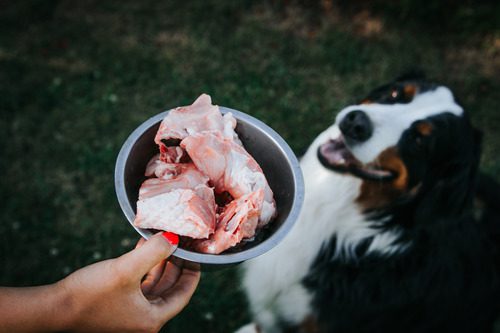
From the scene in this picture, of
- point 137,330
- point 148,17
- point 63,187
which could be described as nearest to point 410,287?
point 137,330

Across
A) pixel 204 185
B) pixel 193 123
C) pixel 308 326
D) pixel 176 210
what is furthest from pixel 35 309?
pixel 308 326

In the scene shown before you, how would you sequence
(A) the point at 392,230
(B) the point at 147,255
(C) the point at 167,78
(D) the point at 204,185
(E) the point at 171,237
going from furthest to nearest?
(C) the point at 167,78 < (A) the point at 392,230 < (D) the point at 204,185 < (E) the point at 171,237 < (B) the point at 147,255

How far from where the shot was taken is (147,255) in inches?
49.4

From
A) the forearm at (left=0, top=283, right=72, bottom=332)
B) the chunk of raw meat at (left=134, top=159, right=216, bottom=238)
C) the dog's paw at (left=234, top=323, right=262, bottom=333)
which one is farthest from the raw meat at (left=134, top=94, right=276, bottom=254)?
the dog's paw at (left=234, top=323, right=262, bottom=333)

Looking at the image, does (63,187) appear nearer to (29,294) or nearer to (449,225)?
(29,294)

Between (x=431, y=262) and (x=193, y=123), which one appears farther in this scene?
(x=431, y=262)

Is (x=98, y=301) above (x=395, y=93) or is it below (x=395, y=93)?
below

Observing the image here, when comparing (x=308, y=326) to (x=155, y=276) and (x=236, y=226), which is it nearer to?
(x=155, y=276)

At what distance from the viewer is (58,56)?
367 cm

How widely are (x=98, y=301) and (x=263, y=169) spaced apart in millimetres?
721

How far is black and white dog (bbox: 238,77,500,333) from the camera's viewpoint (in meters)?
1.98

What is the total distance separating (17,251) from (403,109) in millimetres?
2430

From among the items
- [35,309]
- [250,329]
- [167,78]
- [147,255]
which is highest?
[147,255]

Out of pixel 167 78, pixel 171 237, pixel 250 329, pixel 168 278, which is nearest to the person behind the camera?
pixel 171 237
